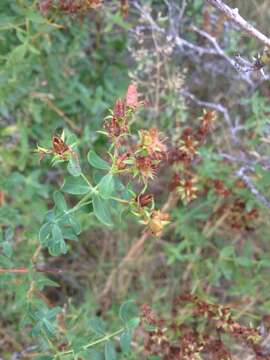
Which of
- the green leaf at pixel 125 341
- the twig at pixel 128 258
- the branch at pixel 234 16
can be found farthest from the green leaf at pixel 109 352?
the twig at pixel 128 258

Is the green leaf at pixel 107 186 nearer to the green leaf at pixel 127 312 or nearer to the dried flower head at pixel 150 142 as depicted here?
the dried flower head at pixel 150 142

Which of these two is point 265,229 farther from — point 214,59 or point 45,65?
point 45,65

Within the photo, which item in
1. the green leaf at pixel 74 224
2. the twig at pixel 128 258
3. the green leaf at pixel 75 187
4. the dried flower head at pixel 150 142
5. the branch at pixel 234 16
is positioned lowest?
the twig at pixel 128 258

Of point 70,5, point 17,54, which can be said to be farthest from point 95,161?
point 17,54

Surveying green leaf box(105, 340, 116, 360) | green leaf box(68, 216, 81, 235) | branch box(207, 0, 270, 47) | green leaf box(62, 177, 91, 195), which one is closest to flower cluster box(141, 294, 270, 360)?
green leaf box(105, 340, 116, 360)

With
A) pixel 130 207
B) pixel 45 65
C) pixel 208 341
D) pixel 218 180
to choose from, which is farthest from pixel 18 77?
pixel 208 341

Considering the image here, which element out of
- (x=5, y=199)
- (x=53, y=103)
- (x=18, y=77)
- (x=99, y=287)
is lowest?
(x=99, y=287)
